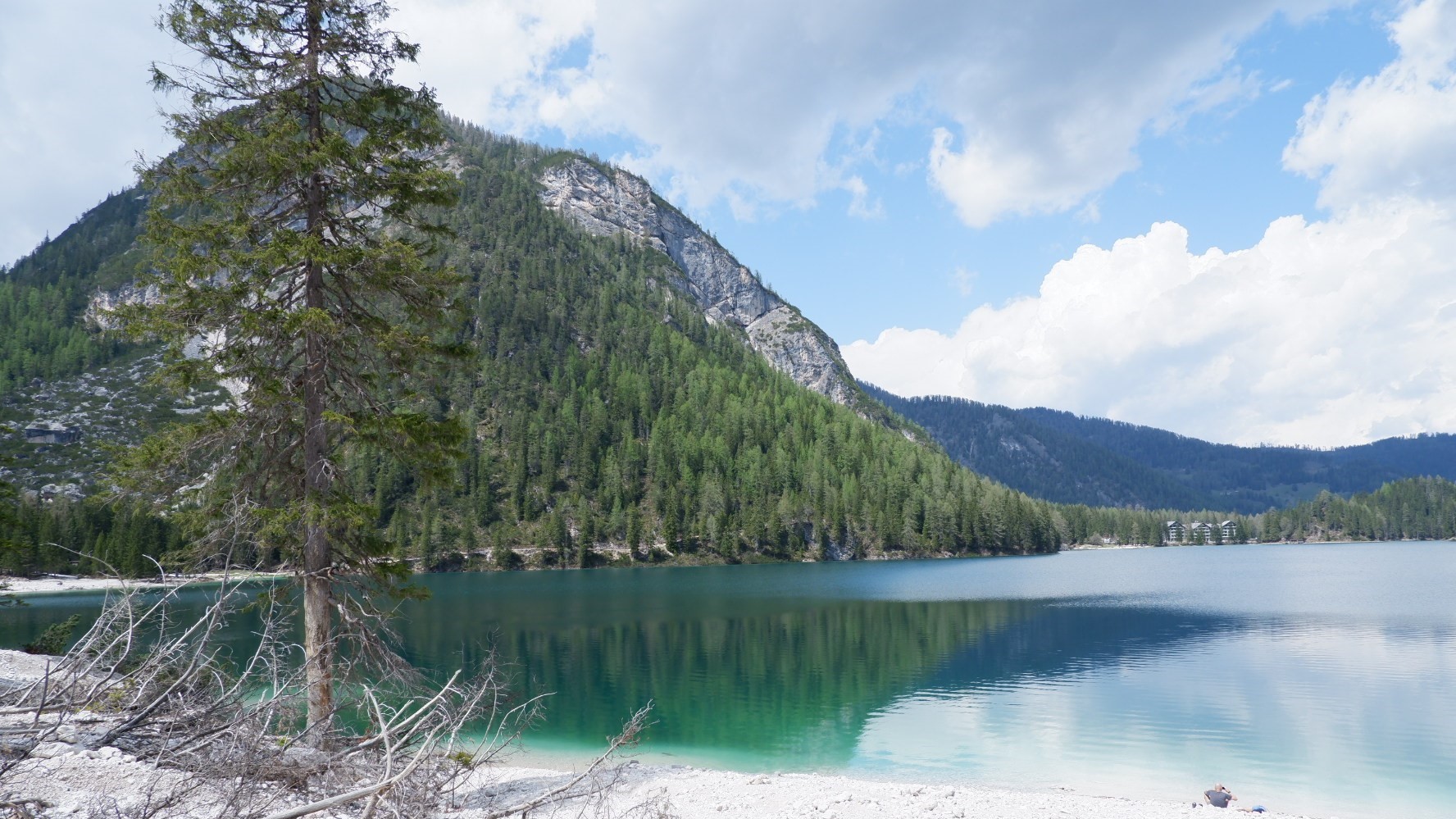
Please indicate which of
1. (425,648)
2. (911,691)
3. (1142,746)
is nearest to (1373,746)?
(1142,746)

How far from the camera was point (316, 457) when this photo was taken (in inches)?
530

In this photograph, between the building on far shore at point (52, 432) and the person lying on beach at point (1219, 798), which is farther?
the building on far shore at point (52, 432)

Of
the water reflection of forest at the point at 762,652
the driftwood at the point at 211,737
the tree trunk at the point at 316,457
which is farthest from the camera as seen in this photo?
the water reflection of forest at the point at 762,652

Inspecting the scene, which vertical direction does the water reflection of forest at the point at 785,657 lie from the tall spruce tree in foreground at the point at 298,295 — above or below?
below

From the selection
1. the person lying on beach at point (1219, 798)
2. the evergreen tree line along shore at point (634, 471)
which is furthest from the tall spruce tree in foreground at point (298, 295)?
the evergreen tree line along shore at point (634, 471)

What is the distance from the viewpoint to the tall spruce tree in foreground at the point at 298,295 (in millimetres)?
12883

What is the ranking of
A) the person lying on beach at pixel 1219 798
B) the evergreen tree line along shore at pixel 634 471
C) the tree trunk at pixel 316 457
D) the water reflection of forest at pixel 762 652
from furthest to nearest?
the evergreen tree line along shore at pixel 634 471 < the water reflection of forest at pixel 762 652 < the person lying on beach at pixel 1219 798 < the tree trunk at pixel 316 457

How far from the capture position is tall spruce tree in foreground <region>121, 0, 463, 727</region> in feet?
42.3

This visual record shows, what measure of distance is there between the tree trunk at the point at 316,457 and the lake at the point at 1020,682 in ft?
37.6

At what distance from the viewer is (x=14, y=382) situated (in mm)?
142625

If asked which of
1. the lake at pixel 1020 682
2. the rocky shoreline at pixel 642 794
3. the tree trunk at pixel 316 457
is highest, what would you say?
the tree trunk at pixel 316 457

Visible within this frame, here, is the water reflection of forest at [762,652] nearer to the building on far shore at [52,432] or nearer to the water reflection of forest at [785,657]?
the water reflection of forest at [785,657]

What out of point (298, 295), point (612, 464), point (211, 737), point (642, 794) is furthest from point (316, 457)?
point (612, 464)

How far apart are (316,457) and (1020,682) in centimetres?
2865
